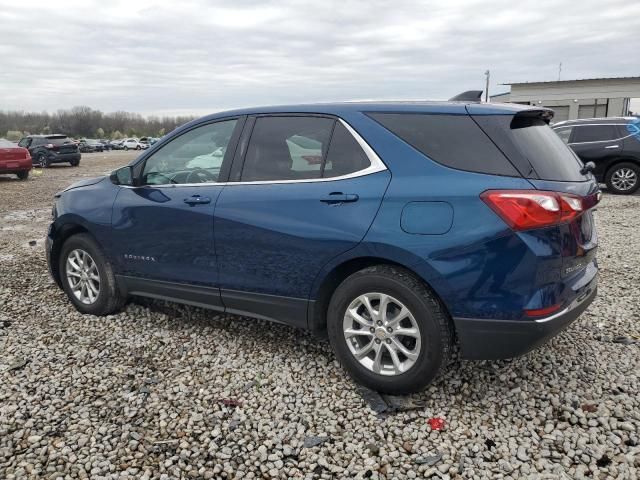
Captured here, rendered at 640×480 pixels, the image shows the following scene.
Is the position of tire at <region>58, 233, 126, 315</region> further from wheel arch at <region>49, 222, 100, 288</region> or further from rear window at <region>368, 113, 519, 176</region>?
rear window at <region>368, 113, 519, 176</region>

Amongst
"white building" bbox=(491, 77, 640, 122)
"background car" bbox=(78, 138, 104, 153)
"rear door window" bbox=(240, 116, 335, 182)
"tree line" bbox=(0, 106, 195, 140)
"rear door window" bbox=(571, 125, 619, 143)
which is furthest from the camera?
"tree line" bbox=(0, 106, 195, 140)

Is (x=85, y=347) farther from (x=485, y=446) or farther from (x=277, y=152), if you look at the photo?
(x=485, y=446)

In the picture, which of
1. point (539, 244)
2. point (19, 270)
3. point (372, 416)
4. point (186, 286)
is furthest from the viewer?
point (19, 270)

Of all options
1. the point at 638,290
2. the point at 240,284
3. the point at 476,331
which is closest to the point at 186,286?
the point at 240,284

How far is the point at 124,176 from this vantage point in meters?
4.25

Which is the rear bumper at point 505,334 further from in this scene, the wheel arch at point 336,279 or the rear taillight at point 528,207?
the rear taillight at point 528,207

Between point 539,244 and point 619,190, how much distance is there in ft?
34.4

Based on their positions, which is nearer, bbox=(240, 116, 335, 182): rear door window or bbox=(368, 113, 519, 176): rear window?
bbox=(368, 113, 519, 176): rear window

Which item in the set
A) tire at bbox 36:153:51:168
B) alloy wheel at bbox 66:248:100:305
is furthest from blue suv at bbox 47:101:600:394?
tire at bbox 36:153:51:168

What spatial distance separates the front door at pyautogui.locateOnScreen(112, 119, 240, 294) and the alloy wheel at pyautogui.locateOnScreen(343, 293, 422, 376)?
3.65 feet

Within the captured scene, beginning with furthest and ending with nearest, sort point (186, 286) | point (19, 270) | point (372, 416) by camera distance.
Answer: point (19, 270) → point (186, 286) → point (372, 416)

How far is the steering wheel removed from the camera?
377 cm

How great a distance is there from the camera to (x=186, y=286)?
3906 millimetres

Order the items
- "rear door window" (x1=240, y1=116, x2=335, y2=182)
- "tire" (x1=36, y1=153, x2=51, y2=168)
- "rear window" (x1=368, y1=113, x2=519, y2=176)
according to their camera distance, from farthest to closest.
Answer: "tire" (x1=36, y1=153, x2=51, y2=168) < "rear door window" (x1=240, y1=116, x2=335, y2=182) < "rear window" (x1=368, y1=113, x2=519, y2=176)
